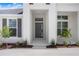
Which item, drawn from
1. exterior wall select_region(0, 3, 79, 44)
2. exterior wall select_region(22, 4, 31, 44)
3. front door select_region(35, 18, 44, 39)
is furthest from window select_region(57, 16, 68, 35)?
exterior wall select_region(22, 4, 31, 44)

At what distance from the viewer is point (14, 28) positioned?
20297 millimetres

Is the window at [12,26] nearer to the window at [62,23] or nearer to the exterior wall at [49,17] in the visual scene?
the exterior wall at [49,17]

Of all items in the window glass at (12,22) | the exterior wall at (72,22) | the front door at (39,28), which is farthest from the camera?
the front door at (39,28)

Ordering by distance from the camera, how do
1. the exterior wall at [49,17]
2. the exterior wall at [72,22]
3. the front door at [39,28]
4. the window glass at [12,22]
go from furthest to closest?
1. the front door at [39,28]
2. the exterior wall at [72,22]
3. the window glass at [12,22]
4. the exterior wall at [49,17]

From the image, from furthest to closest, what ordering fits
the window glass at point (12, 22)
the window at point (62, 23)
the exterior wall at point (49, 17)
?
the window at point (62, 23), the window glass at point (12, 22), the exterior wall at point (49, 17)

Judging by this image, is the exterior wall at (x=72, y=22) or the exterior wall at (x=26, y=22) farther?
the exterior wall at (x=72, y=22)

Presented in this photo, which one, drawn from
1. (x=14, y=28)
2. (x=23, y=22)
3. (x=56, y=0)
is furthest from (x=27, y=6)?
(x=56, y=0)

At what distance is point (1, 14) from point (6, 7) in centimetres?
211

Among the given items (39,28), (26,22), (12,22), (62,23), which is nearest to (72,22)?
(62,23)

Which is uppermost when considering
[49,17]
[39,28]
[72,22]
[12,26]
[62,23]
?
[49,17]

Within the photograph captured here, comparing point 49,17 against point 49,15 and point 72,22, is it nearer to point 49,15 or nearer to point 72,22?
point 49,15

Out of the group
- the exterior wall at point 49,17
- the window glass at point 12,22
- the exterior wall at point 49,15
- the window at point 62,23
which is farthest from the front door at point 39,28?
the exterior wall at point 49,17

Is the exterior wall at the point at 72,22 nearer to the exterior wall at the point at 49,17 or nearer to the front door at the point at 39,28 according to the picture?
the exterior wall at the point at 49,17

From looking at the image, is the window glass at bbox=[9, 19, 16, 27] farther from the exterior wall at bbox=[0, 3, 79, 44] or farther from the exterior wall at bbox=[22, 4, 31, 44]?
the exterior wall at bbox=[22, 4, 31, 44]
